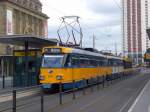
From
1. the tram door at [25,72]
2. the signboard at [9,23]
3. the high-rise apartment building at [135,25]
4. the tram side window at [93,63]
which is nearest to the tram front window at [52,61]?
the tram door at [25,72]

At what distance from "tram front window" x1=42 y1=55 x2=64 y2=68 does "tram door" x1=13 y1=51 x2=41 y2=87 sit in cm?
507

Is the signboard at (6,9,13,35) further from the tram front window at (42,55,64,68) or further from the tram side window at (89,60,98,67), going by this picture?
the tram front window at (42,55,64,68)

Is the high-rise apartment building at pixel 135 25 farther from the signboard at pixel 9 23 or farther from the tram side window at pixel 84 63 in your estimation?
the tram side window at pixel 84 63

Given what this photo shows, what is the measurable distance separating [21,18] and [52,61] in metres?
60.7

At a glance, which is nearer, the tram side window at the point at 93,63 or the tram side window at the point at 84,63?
the tram side window at the point at 84,63

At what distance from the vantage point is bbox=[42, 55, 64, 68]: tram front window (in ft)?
103

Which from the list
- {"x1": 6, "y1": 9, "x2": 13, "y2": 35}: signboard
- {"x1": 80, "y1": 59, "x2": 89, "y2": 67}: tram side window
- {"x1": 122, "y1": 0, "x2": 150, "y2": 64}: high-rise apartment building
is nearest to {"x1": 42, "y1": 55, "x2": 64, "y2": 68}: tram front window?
{"x1": 80, "y1": 59, "x2": 89, "y2": 67}: tram side window

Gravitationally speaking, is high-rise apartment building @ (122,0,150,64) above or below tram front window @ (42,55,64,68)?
above

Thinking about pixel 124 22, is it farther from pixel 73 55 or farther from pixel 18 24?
pixel 73 55

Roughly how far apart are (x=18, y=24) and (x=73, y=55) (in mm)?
58517

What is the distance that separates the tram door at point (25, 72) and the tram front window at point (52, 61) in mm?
5074

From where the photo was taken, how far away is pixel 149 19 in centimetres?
7425

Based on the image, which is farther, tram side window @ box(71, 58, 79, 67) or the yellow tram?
tram side window @ box(71, 58, 79, 67)

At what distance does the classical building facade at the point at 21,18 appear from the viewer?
8219 centimetres
